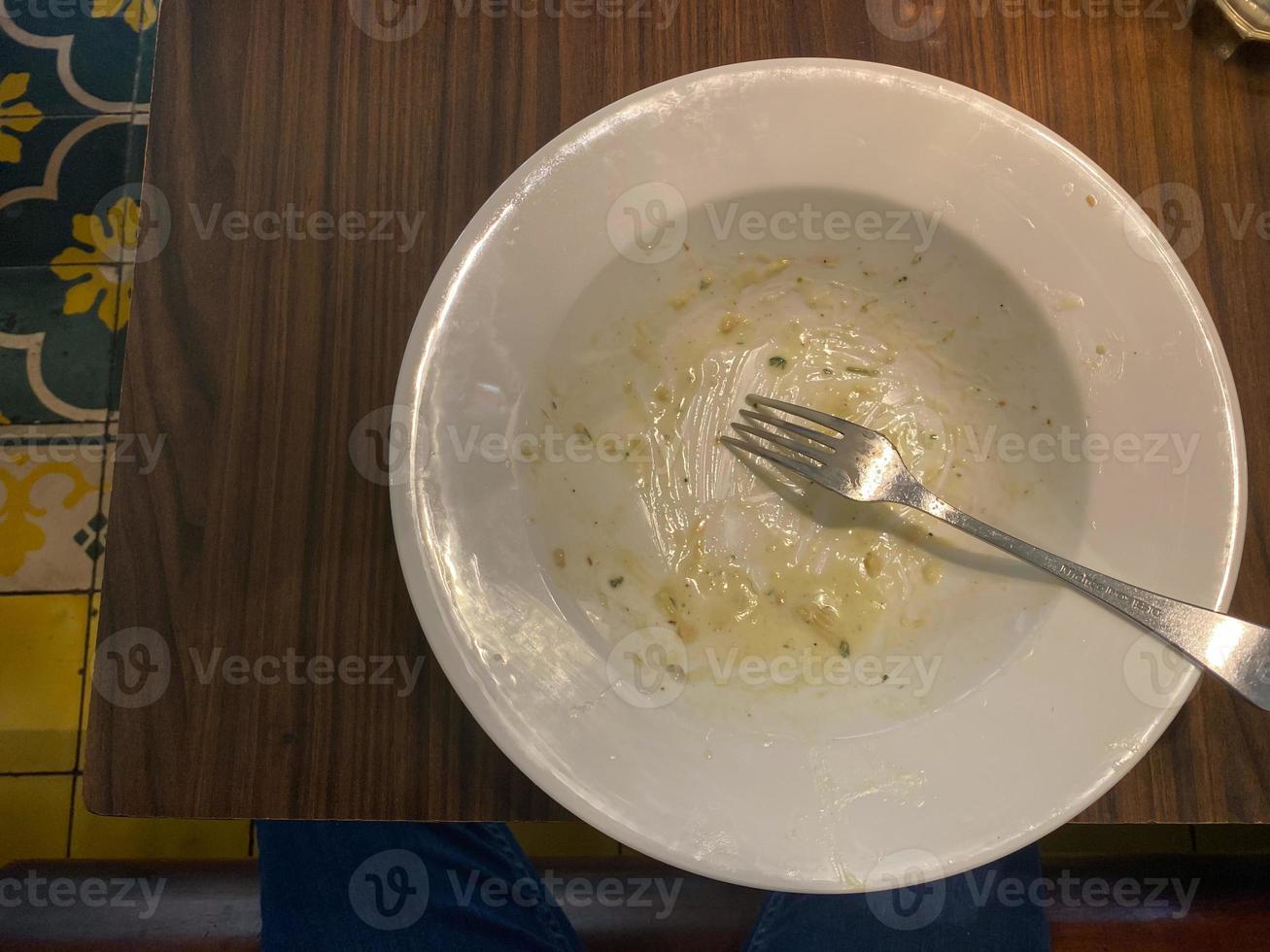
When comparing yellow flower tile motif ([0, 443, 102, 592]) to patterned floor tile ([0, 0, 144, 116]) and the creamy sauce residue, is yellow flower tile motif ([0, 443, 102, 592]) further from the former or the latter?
the creamy sauce residue

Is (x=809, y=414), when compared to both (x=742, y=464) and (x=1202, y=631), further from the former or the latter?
(x=1202, y=631)

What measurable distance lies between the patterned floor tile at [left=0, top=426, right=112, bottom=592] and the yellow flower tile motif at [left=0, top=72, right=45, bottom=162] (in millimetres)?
604

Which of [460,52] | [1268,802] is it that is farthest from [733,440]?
[1268,802]

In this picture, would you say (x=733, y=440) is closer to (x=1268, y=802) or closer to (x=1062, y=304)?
(x=1062, y=304)

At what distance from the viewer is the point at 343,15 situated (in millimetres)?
993

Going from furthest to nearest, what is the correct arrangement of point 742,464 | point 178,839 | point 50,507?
point 50,507 < point 178,839 < point 742,464

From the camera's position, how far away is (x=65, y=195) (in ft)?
5.74

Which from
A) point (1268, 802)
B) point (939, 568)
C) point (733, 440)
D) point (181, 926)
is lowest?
point (181, 926)

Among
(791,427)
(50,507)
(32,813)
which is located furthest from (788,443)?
(32,813)

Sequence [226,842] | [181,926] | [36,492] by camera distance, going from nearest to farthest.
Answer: [181,926], [226,842], [36,492]

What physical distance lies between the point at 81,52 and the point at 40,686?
1340 millimetres

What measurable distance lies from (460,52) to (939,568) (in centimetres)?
83

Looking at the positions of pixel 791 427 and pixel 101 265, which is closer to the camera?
pixel 791 427

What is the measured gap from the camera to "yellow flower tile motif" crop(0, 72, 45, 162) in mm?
1761
